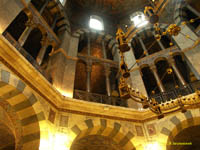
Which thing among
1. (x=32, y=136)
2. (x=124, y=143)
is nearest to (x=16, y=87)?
(x=32, y=136)

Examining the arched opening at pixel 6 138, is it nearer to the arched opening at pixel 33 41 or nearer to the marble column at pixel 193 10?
the arched opening at pixel 33 41

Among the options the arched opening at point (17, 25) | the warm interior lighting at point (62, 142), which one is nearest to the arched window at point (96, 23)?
the arched opening at point (17, 25)

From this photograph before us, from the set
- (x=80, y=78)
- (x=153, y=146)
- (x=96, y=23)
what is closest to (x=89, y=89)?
(x=80, y=78)

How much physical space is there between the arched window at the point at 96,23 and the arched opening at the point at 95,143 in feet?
26.8

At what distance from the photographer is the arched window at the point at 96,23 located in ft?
43.5

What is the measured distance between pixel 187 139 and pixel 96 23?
993cm

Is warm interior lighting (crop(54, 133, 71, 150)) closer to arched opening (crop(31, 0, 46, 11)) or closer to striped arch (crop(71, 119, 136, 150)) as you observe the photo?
striped arch (crop(71, 119, 136, 150))

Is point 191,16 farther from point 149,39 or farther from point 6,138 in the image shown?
point 6,138

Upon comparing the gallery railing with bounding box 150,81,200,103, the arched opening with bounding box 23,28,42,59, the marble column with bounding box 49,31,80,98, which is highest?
the arched opening with bounding box 23,28,42,59

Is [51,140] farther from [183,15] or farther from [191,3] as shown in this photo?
[191,3]

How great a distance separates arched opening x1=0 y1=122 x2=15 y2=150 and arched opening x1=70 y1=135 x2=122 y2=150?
2591 mm

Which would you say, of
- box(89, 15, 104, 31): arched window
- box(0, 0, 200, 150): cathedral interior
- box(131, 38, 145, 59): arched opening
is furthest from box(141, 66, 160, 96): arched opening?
box(89, 15, 104, 31): arched window

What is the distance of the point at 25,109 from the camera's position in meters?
5.63

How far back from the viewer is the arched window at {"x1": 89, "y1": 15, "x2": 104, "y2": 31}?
43.5 ft
